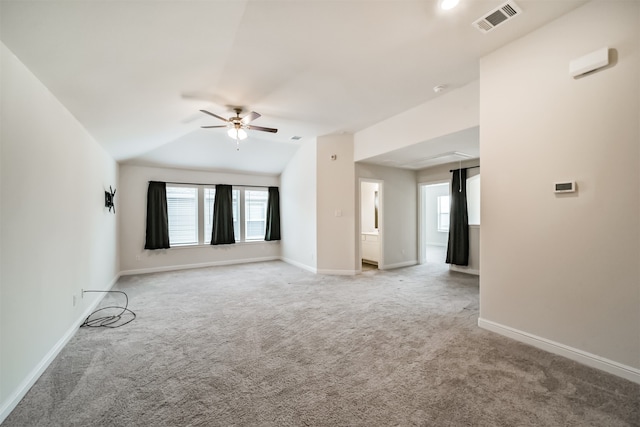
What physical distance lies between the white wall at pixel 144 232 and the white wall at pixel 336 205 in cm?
251

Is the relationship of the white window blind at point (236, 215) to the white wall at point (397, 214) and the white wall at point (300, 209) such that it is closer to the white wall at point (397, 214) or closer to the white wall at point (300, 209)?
the white wall at point (300, 209)

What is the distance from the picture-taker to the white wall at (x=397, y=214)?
20.0ft

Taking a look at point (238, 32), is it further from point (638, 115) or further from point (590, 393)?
point (590, 393)

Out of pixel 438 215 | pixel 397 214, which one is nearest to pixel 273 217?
pixel 397 214

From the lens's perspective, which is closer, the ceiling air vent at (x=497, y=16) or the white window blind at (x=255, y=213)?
the ceiling air vent at (x=497, y=16)

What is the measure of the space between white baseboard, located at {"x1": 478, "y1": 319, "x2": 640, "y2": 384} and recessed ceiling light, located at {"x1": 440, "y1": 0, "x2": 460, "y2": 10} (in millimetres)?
2985

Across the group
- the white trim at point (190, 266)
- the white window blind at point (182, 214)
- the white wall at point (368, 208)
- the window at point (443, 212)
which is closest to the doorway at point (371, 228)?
the white wall at point (368, 208)

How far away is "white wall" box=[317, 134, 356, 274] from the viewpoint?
5598mm

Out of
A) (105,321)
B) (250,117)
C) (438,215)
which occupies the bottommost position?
(105,321)

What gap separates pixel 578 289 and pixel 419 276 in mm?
3241

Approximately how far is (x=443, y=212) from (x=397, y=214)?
4529 mm

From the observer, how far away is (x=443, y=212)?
9.96 metres

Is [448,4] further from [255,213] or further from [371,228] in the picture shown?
[255,213]

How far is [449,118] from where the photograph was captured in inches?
145
